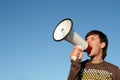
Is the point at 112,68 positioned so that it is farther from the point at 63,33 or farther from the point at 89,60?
the point at 63,33

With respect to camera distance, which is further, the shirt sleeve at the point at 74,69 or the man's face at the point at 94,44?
the man's face at the point at 94,44

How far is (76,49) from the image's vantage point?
4.81 metres

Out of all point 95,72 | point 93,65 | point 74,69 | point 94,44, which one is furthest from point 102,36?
point 74,69

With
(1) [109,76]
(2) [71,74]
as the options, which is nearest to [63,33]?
(2) [71,74]

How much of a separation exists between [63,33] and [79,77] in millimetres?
809

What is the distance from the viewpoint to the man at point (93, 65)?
4.74 m

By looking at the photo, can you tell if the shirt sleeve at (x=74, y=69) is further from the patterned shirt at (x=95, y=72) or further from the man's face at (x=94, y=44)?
the man's face at (x=94, y=44)

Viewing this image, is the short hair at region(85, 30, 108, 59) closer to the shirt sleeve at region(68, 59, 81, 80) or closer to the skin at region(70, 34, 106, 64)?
the skin at region(70, 34, 106, 64)

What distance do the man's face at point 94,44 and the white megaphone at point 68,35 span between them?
159 millimetres

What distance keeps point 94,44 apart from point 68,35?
0.90 meters

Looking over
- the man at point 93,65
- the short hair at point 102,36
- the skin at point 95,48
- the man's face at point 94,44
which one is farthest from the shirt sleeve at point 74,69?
the short hair at point 102,36

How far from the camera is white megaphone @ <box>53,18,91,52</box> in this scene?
15.2 feet

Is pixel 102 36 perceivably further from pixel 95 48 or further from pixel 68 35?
pixel 68 35

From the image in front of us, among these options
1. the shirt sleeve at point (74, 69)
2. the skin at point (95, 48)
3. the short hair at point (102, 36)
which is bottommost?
the shirt sleeve at point (74, 69)
